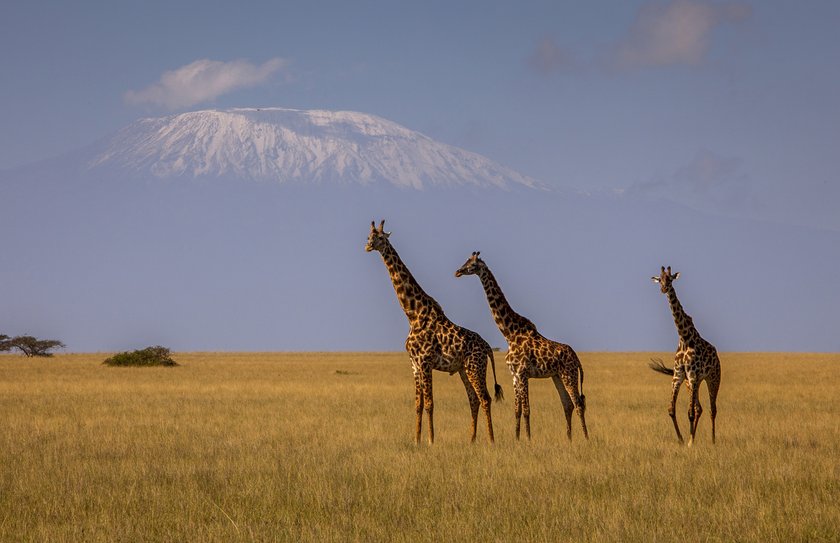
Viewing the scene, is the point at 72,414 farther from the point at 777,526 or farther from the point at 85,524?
the point at 777,526

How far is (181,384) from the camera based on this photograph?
115 ft

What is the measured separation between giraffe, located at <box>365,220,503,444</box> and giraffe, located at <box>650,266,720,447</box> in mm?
3113

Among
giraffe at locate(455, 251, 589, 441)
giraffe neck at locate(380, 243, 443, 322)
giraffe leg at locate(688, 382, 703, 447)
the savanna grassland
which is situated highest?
giraffe neck at locate(380, 243, 443, 322)

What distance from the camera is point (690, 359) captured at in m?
16.0

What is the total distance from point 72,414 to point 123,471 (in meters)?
10.4

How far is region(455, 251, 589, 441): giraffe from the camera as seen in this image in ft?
50.9

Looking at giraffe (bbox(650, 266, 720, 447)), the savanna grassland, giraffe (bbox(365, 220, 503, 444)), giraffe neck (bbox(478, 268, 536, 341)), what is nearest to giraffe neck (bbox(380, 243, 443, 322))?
giraffe (bbox(365, 220, 503, 444))

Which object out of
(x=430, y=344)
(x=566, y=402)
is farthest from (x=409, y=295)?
(x=566, y=402)

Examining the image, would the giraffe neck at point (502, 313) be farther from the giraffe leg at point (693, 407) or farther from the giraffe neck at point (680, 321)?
the giraffe leg at point (693, 407)

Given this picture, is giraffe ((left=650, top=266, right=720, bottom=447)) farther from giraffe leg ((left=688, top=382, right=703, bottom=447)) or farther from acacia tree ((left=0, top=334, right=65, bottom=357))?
acacia tree ((left=0, top=334, right=65, bottom=357))

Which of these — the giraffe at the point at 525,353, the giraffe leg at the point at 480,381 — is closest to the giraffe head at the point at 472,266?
the giraffe at the point at 525,353

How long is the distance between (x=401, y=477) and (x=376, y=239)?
493 cm

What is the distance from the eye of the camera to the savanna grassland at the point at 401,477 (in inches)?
366

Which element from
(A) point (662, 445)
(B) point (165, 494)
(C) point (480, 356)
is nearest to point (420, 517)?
(B) point (165, 494)
